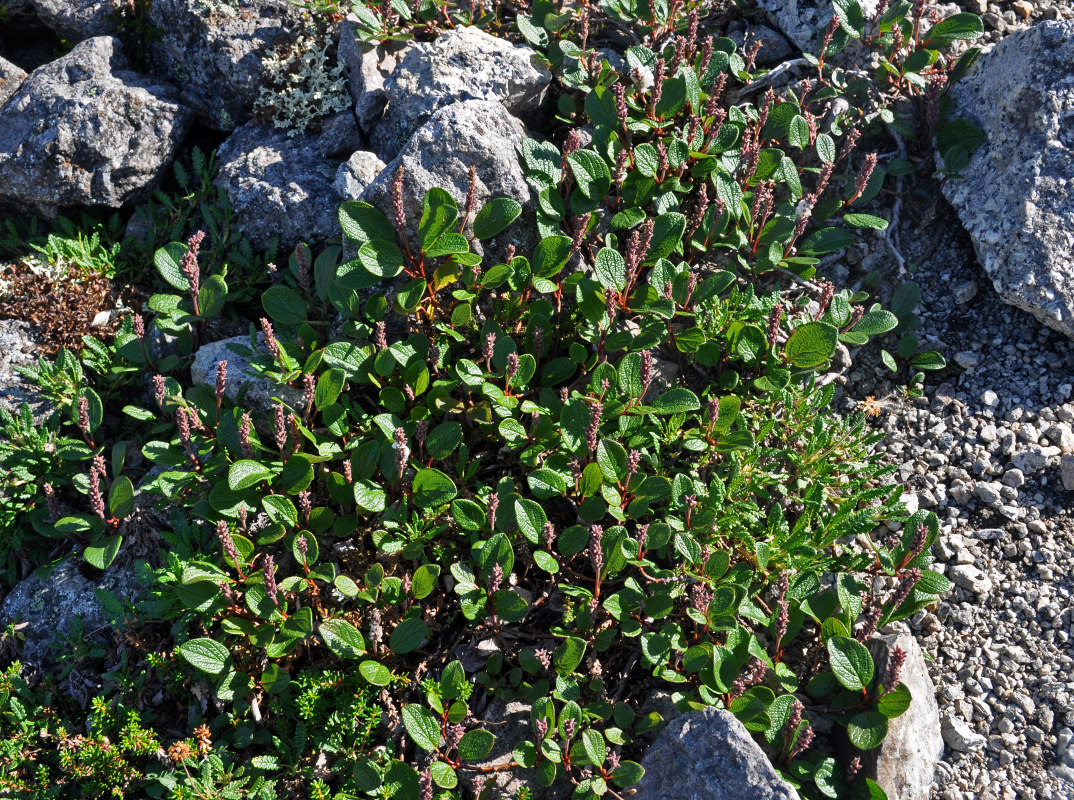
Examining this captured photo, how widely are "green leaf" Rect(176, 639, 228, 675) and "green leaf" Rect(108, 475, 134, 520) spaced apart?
80 centimetres

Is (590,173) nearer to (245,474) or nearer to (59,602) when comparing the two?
(245,474)

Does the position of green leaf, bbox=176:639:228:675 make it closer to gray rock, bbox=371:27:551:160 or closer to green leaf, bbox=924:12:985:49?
gray rock, bbox=371:27:551:160

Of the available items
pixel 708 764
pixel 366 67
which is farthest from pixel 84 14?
pixel 708 764

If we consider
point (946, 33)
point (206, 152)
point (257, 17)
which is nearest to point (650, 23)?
point (946, 33)

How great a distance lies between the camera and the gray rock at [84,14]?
18.7 ft

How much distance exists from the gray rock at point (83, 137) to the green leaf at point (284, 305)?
5.08ft

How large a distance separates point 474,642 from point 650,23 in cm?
405

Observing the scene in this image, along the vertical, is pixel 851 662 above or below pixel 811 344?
below

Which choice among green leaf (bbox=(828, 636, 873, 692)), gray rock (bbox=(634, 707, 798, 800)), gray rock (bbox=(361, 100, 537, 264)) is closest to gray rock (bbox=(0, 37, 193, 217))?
gray rock (bbox=(361, 100, 537, 264))

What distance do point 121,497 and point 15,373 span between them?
123 cm

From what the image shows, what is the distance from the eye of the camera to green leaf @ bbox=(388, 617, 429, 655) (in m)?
3.64

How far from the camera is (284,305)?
4.45 metres

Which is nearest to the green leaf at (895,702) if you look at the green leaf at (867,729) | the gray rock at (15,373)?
the green leaf at (867,729)

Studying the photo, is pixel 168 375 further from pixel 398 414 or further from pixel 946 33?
pixel 946 33
